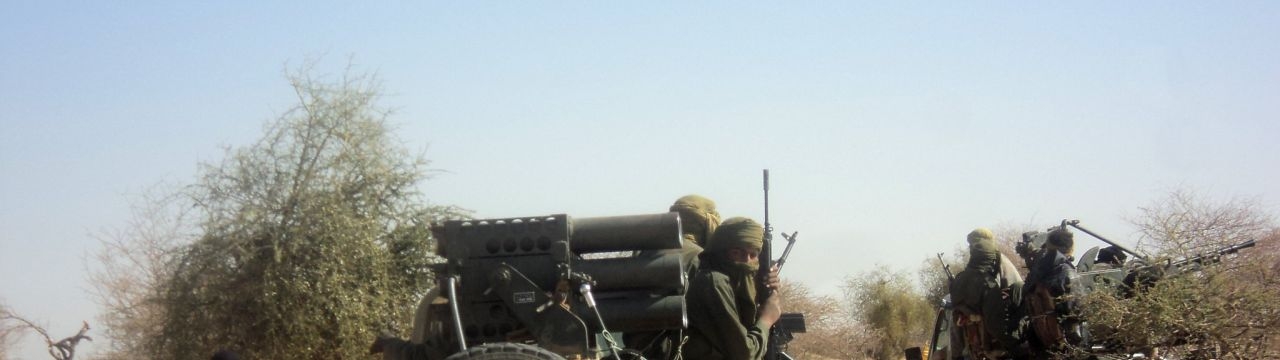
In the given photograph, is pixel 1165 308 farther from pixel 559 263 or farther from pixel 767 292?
pixel 559 263

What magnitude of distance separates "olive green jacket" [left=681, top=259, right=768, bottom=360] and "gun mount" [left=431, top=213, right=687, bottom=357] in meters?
0.56

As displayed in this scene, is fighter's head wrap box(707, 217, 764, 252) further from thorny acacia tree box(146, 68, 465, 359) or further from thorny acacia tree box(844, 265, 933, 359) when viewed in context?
thorny acacia tree box(844, 265, 933, 359)

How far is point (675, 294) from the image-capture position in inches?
271

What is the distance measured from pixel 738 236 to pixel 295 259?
10.9ft

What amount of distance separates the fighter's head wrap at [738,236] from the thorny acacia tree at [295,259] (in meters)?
2.86

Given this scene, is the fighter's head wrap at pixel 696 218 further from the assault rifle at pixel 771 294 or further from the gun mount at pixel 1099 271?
the gun mount at pixel 1099 271

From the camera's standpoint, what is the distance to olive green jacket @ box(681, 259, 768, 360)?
7328 millimetres

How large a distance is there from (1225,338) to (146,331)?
739cm

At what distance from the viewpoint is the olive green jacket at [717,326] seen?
733cm

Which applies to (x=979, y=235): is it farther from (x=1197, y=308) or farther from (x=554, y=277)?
(x=554, y=277)

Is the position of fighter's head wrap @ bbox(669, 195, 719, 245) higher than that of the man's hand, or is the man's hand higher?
fighter's head wrap @ bbox(669, 195, 719, 245)

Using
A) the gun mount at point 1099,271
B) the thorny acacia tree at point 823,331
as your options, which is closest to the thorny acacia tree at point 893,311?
the thorny acacia tree at point 823,331

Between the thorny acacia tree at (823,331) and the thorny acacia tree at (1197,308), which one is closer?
the thorny acacia tree at (1197,308)

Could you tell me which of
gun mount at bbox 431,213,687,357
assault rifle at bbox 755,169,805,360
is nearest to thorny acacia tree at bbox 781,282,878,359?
assault rifle at bbox 755,169,805,360
